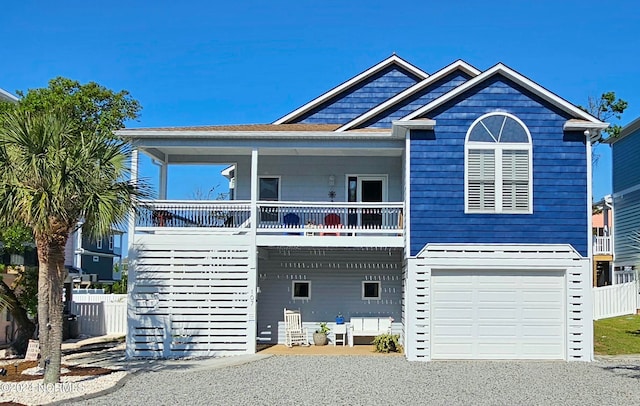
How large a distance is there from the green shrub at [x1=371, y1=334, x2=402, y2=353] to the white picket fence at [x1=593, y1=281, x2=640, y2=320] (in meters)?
8.65

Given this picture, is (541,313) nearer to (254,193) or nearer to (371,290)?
(371,290)

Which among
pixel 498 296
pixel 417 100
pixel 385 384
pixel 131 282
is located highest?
pixel 417 100

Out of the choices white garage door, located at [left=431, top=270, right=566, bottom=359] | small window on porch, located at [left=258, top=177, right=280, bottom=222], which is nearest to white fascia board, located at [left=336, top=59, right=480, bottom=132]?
small window on porch, located at [left=258, top=177, right=280, bottom=222]

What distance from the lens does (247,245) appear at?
17203mm

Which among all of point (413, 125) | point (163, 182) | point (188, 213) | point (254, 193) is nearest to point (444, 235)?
point (413, 125)

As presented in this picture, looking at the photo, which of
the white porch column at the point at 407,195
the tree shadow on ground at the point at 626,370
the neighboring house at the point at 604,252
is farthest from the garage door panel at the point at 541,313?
the neighboring house at the point at 604,252

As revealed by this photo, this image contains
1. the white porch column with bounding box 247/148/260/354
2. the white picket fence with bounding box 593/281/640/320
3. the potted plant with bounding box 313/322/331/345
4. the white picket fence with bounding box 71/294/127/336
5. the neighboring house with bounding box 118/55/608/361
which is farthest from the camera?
the white picket fence with bounding box 71/294/127/336

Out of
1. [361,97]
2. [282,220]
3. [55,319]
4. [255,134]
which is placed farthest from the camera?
[361,97]

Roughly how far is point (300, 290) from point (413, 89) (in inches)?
254

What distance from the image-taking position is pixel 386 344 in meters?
17.5

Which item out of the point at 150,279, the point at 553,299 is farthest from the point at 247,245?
the point at 553,299

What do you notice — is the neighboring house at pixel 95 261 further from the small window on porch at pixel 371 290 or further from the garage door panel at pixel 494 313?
the garage door panel at pixel 494 313

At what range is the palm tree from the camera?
11.5m

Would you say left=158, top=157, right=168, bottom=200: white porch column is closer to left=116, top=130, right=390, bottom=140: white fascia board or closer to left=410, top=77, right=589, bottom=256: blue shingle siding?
left=116, top=130, right=390, bottom=140: white fascia board
